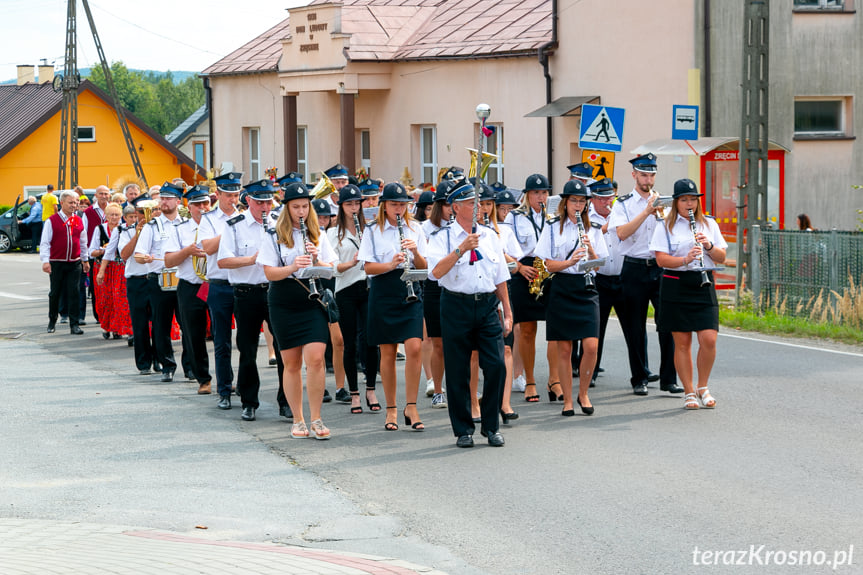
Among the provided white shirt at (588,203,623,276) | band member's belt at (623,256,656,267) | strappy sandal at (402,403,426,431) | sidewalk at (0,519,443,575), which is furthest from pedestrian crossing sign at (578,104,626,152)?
sidewalk at (0,519,443,575)

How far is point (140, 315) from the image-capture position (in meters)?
14.0

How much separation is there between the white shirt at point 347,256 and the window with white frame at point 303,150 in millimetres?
26634

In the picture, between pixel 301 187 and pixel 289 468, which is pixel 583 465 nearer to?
pixel 289 468

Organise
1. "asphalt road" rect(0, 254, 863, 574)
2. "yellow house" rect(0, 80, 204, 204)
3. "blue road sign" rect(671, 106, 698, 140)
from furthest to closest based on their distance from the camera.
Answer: "yellow house" rect(0, 80, 204, 204) < "blue road sign" rect(671, 106, 698, 140) < "asphalt road" rect(0, 254, 863, 574)

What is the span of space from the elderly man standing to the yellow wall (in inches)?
A: 1434

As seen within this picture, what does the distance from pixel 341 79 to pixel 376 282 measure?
24.0m

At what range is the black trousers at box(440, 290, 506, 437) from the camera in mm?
9609

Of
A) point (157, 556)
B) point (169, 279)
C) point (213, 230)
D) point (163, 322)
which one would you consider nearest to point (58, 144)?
point (163, 322)

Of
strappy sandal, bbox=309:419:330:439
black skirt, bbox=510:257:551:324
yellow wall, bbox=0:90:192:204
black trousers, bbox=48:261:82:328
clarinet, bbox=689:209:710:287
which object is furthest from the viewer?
yellow wall, bbox=0:90:192:204

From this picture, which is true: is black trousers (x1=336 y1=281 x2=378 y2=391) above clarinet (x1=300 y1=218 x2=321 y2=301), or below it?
below

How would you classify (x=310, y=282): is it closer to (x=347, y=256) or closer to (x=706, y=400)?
(x=347, y=256)

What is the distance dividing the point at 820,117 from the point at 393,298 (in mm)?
16564

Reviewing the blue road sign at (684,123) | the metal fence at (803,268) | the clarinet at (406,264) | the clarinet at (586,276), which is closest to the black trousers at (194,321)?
the clarinet at (406,264)

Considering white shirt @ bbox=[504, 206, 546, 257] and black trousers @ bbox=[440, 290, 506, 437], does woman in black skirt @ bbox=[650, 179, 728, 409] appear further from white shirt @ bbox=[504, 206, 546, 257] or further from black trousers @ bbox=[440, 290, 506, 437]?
black trousers @ bbox=[440, 290, 506, 437]
